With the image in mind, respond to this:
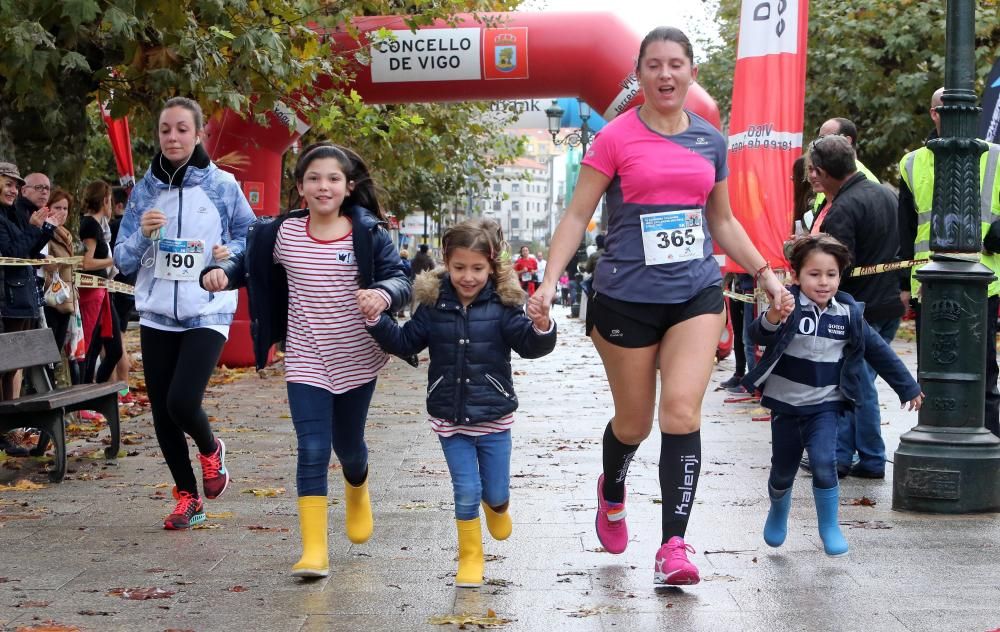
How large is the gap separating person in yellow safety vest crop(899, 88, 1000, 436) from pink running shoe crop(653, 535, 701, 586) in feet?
9.16

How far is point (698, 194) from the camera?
541cm

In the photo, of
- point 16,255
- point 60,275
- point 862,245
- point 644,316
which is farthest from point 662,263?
point 60,275

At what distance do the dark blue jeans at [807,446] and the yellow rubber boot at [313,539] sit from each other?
1857 mm

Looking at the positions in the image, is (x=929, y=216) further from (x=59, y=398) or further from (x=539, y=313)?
(x=59, y=398)

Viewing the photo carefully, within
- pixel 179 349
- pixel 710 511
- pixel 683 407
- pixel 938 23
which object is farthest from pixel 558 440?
pixel 938 23

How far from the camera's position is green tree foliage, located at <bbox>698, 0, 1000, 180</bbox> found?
1041 inches

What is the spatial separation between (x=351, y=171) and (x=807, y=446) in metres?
2.17

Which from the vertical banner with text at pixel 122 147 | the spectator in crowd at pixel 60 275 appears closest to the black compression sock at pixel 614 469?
the spectator in crowd at pixel 60 275

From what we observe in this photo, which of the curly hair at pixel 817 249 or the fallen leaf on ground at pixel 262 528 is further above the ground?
the curly hair at pixel 817 249

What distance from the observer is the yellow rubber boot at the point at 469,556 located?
17.5ft

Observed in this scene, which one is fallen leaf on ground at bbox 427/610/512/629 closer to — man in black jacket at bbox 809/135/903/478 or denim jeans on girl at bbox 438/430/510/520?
denim jeans on girl at bbox 438/430/510/520

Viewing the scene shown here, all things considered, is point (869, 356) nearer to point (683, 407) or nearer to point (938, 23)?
point (683, 407)

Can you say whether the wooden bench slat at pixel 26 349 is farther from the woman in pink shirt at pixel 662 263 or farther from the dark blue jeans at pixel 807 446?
the dark blue jeans at pixel 807 446

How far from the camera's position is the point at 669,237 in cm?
532
